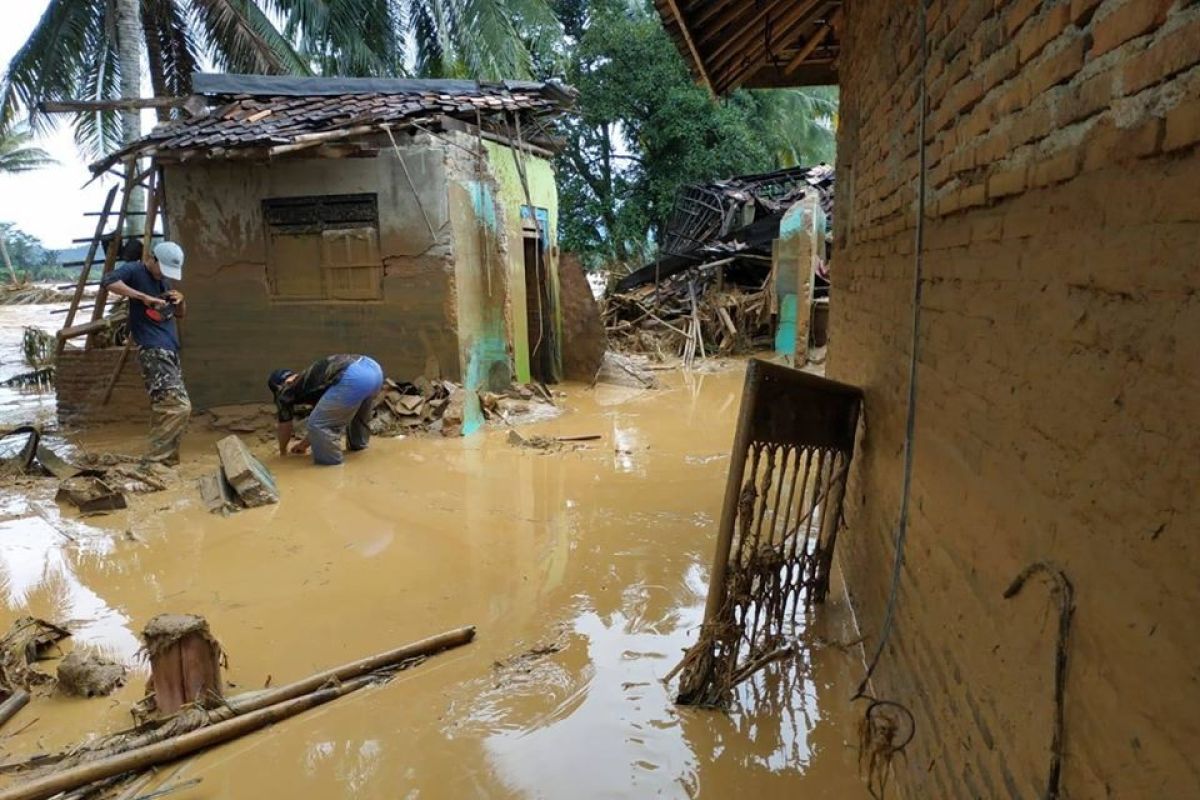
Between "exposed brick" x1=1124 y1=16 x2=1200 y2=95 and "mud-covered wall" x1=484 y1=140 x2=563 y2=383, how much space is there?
8352mm

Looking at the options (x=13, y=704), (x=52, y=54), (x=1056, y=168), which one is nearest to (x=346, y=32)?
(x=52, y=54)

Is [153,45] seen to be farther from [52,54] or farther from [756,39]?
[756,39]

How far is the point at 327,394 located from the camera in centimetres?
697

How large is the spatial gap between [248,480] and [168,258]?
233 centimetres

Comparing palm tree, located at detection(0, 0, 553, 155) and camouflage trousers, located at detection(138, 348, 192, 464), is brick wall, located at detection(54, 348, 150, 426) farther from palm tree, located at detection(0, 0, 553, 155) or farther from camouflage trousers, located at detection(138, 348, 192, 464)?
palm tree, located at detection(0, 0, 553, 155)

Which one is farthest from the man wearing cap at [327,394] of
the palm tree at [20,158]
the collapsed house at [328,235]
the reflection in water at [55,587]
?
the palm tree at [20,158]

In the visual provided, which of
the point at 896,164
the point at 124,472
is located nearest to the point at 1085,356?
the point at 896,164

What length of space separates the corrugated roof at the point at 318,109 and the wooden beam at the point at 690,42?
3157 mm

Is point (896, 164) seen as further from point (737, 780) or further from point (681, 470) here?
point (681, 470)

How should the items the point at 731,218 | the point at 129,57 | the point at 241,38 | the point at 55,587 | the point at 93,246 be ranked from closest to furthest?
the point at 55,587 → the point at 93,246 → the point at 129,57 → the point at 241,38 → the point at 731,218

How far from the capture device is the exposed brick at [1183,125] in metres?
1.13

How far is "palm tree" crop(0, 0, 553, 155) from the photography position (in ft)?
44.7

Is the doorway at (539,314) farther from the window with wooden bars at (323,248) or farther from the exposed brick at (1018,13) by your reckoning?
the exposed brick at (1018,13)

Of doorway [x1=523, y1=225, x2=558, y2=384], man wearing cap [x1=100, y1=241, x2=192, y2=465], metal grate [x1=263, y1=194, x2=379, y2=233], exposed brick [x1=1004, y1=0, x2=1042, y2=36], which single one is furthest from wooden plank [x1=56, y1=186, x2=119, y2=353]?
exposed brick [x1=1004, y1=0, x2=1042, y2=36]
